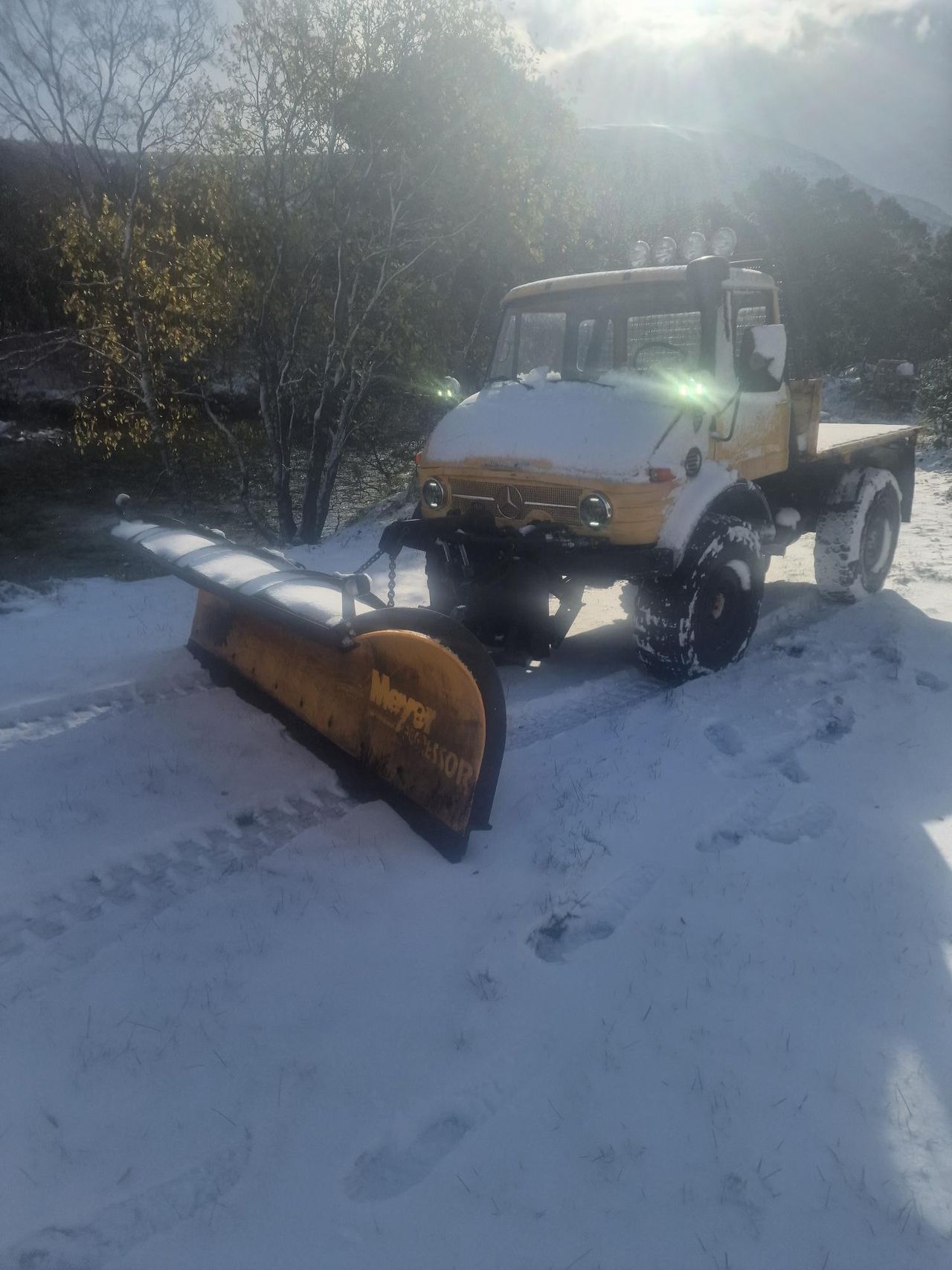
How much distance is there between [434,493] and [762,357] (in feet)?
7.36

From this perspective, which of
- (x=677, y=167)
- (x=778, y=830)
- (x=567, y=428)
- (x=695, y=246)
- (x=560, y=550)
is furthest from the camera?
(x=677, y=167)

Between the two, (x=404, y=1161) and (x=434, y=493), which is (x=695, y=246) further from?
(x=404, y=1161)

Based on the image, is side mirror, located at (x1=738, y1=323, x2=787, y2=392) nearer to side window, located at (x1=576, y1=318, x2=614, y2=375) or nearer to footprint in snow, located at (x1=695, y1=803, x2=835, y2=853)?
side window, located at (x1=576, y1=318, x2=614, y2=375)

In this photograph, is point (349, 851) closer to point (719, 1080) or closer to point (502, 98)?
point (719, 1080)

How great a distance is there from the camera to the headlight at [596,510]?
15.3ft

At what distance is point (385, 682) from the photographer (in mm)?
3857

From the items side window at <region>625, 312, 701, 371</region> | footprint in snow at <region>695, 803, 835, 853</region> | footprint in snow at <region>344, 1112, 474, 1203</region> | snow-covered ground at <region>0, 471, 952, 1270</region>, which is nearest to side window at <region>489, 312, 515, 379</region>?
side window at <region>625, 312, 701, 371</region>

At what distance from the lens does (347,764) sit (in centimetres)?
409

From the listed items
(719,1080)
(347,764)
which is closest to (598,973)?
(719,1080)

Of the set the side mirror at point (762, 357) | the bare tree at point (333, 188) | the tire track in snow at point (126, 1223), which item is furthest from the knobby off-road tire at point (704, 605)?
the bare tree at point (333, 188)

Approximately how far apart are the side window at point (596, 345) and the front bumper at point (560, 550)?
150 centimetres

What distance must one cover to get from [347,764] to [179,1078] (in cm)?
179

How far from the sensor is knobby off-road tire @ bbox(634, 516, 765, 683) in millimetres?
5109

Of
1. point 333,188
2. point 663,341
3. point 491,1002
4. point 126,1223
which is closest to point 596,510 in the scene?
point 663,341
